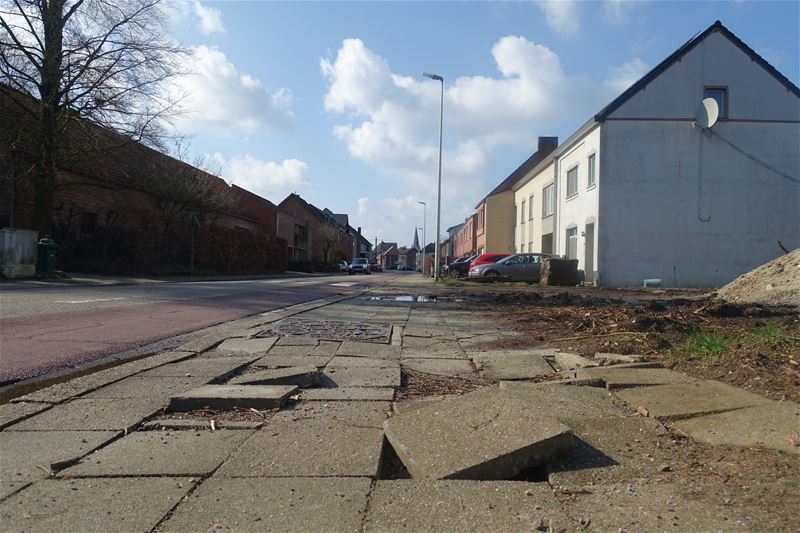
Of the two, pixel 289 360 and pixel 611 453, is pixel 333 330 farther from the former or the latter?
pixel 611 453

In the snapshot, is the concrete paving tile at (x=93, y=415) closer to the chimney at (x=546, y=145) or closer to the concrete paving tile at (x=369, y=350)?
the concrete paving tile at (x=369, y=350)

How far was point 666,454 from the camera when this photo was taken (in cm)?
278

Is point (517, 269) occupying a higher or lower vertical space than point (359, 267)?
higher

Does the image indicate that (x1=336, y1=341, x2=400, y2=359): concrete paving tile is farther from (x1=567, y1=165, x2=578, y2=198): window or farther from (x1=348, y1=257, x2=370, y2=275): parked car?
(x1=348, y1=257, x2=370, y2=275): parked car

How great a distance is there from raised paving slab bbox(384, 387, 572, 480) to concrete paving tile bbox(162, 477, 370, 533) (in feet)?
1.19

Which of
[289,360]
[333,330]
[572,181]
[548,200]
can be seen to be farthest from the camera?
[548,200]

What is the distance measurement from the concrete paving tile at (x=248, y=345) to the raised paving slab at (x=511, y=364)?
2.37 m

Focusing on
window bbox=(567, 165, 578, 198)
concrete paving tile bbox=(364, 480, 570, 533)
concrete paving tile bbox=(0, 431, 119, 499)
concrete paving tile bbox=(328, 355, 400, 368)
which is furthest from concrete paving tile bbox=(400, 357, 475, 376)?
window bbox=(567, 165, 578, 198)

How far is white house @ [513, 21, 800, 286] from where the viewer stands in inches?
863

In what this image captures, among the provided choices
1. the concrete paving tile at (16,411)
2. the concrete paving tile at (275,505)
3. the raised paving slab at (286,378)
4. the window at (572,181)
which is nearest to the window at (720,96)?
the window at (572,181)

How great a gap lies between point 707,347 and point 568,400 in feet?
6.39

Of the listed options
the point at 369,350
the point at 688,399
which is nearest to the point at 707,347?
the point at 688,399

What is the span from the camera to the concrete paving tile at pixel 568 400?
3.44 metres

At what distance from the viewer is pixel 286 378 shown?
4375 mm
